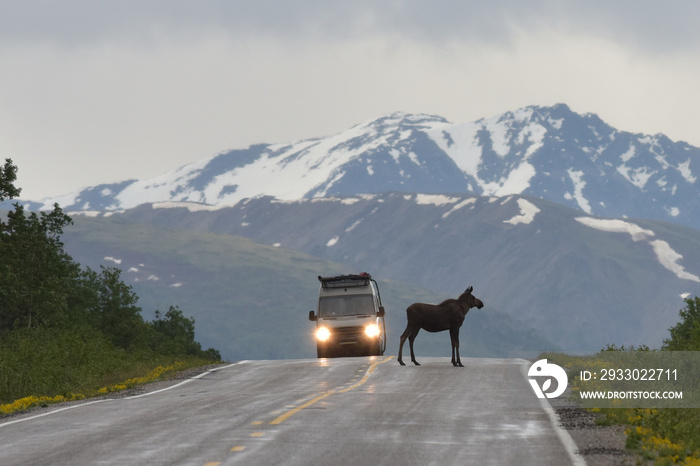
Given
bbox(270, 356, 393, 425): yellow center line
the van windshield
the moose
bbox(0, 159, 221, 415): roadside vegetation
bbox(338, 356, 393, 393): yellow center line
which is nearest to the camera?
bbox(270, 356, 393, 425): yellow center line

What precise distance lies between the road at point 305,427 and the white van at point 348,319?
1386 cm

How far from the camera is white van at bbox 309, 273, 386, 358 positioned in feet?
131

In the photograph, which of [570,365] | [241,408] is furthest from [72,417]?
[570,365]

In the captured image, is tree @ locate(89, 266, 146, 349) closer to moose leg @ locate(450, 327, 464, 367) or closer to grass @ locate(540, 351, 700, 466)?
moose leg @ locate(450, 327, 464, 367)

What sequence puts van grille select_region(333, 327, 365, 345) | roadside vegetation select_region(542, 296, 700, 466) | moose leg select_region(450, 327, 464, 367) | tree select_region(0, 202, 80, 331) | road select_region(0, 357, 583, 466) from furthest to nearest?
tree select_region(0, 202, 80, 331) → van grille select_region(333, 327, 365, 345) → moose leg select_region(450, 327, 464, 367) → road select_region(0, 357, 583, 466) → roadside vegetation select_region(542, 296, 700, 466)

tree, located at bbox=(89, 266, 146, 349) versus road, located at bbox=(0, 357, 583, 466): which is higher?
tree, located at bbox=(89, 266, 146, 349)

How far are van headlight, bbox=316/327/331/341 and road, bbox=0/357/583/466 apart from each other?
1382cm

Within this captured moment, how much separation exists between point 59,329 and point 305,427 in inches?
1513

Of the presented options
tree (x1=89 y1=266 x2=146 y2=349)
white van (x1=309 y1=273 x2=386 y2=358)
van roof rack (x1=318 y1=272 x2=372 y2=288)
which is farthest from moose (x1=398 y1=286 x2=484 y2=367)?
tree (x1=89 y1=266 x2=146 y2=349)

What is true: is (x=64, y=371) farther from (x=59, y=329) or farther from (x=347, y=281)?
(x=59, y=329)

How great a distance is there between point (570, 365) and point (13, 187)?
129 ft

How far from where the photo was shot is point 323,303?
40.4m

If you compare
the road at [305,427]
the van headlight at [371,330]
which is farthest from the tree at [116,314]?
the road at [305,427]

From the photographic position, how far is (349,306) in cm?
4009
